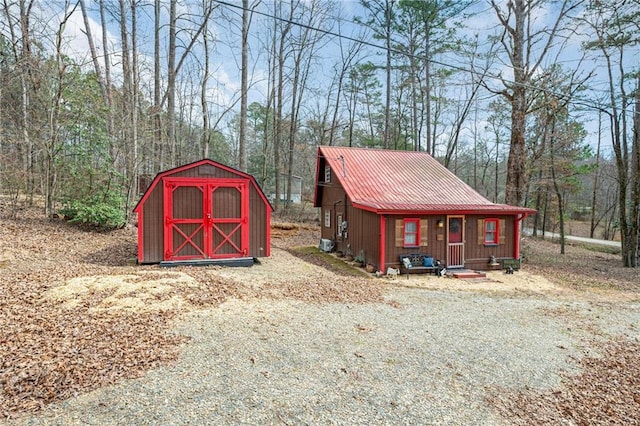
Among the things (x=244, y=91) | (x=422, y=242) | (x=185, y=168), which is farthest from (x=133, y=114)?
(x=422, y=242)

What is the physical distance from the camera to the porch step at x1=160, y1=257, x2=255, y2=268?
10069 millimetres

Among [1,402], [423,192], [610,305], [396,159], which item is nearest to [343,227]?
[423,192]

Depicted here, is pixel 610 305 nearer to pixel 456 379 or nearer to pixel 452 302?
pixel 452 302

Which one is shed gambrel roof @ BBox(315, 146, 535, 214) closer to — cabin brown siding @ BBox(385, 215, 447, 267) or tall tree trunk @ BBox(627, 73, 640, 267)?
cabin brown siding @ BBox(385, 215, 447, 267)

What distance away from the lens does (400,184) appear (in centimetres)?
1446

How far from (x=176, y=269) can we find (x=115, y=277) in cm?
183

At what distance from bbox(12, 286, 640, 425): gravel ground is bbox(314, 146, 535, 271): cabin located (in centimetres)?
422

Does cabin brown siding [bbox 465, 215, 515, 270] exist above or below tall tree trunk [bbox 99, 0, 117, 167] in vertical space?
below

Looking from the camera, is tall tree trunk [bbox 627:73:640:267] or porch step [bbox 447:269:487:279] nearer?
porch step [bbox 447:269:487:279]

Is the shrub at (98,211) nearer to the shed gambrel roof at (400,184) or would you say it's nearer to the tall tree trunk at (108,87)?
the tall tree trunk at (108,87)

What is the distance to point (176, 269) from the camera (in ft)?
30.9

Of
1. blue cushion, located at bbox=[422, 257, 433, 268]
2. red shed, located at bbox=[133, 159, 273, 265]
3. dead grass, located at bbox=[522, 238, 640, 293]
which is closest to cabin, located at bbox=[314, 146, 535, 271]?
blue cushion, located at bbox=[422, 257, 433, 268]

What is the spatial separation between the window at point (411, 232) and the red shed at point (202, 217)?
15.0ft

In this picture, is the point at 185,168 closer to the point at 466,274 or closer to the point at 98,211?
the point at 98,211
